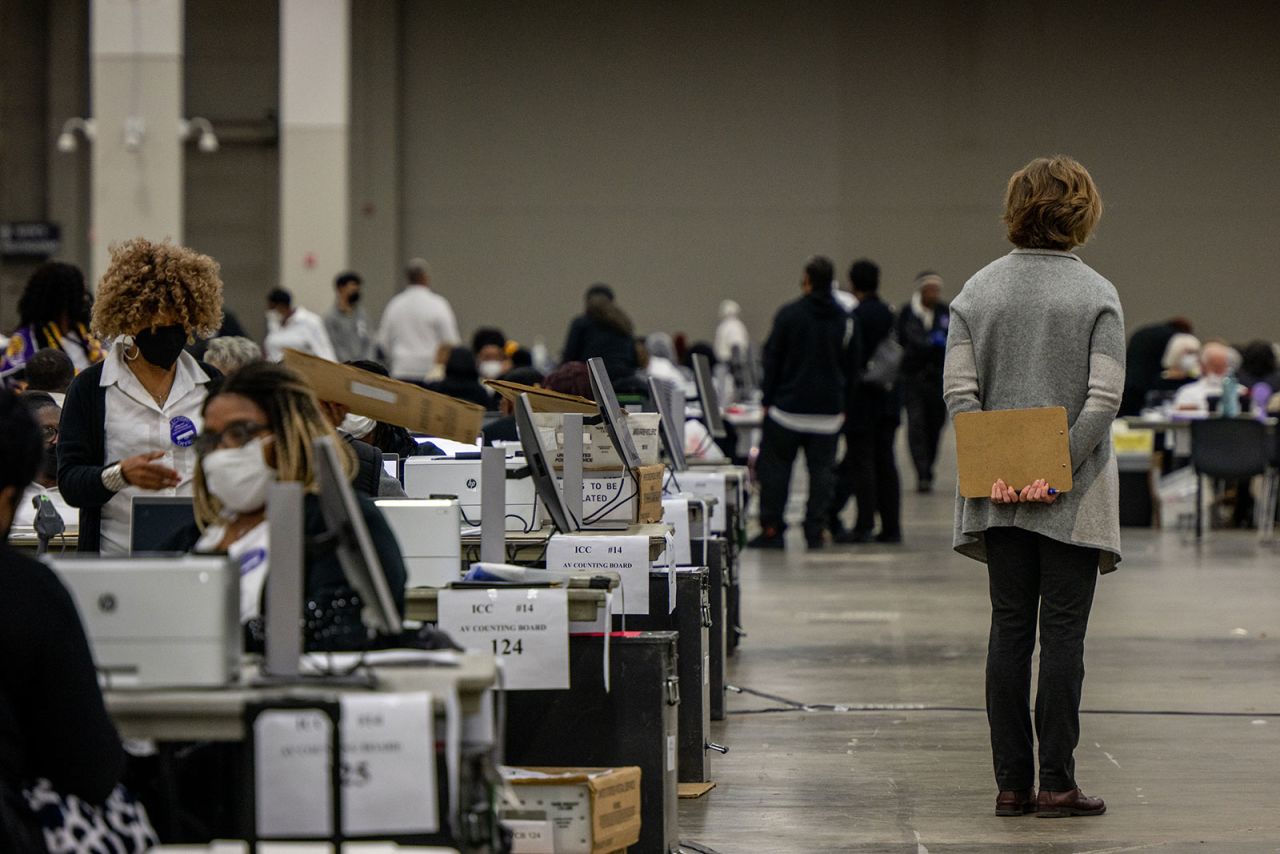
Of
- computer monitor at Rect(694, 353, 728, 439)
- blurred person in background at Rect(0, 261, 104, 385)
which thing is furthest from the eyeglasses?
computer monitor at Rect(694, 353, 728, 439)

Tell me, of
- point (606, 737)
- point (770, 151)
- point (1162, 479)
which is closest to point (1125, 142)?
point (770, 151)

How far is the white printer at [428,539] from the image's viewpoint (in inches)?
152

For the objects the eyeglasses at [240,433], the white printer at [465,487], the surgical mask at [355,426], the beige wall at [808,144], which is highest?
the beige wall at [808,144]

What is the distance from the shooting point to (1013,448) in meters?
4.24

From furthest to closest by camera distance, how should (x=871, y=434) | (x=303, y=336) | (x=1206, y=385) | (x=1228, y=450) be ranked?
(x=1206, y=385)
(x=303, y=336)
(x=1228, y=450)
(x=871, y=434)

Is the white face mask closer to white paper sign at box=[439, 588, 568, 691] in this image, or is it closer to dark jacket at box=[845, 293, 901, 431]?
white paper sign at box=[439, 588, 568, 691]

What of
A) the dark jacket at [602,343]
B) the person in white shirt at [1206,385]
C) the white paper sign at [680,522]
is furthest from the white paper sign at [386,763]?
the person in white shirt at [1206,385]

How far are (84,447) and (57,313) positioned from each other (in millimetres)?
2043

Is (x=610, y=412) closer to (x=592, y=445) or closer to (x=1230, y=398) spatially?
(x=592, y=445)

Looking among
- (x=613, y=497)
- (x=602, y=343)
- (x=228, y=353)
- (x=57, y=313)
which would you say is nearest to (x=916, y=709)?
(x=613, y=497)

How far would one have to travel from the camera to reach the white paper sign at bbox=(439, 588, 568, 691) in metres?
3.59

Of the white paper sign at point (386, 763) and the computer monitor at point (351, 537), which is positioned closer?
the white paper sign at point (386, 763)

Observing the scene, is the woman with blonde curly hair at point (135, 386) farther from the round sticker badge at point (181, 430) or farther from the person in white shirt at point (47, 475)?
the person in white shirt at point (47, 475)

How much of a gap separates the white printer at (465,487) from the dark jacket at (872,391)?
584 cm
